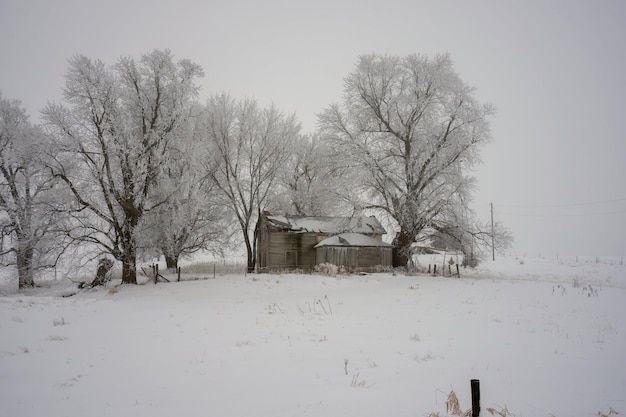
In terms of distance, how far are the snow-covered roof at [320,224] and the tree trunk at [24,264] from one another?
16.7 meters

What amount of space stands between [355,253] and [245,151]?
1240 centimetres

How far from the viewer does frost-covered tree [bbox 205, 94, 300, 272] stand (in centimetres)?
2994

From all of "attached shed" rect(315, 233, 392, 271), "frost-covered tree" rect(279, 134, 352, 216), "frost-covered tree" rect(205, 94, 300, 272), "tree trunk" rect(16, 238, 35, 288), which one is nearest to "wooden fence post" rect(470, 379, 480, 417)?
"tree trunk" rect(16, 238, 35, 288)

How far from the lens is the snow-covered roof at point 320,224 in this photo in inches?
1243

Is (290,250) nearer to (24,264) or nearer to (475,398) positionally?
(24,264)

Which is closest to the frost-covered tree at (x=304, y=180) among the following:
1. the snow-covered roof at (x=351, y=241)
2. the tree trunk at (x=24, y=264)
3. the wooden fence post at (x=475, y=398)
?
the snow-covered roof at (x=351, y=241)

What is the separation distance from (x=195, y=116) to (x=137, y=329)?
16393 mm

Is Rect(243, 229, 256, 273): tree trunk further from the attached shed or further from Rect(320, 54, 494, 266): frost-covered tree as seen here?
Rect(320, 54, 494, 266): frost-covered tree

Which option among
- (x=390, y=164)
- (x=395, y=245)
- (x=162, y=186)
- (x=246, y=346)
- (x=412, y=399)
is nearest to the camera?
(x=412, y=399)

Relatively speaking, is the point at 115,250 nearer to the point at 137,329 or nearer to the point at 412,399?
the point at 137,329

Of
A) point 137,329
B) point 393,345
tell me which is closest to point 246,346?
point 393,345

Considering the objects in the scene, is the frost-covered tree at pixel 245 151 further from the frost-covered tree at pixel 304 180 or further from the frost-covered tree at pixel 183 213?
the frost-covered tree at pixel 304 180

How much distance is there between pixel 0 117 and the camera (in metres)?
23.6

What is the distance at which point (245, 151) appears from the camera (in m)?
31.1
